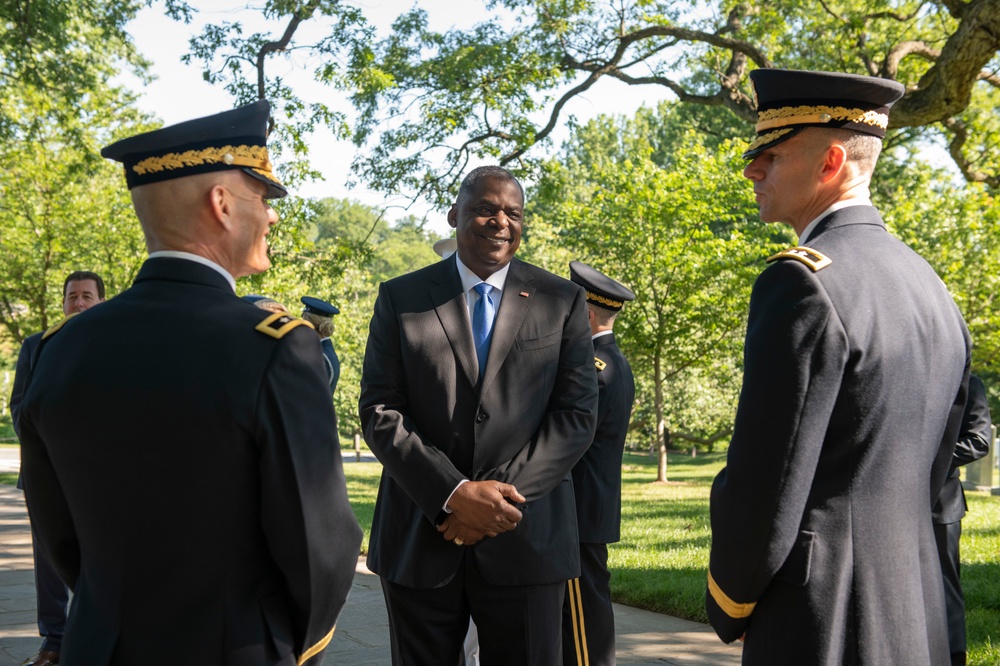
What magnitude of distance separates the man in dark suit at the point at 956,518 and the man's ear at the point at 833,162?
2.99 meters

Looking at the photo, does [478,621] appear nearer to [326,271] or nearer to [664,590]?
[664,590]

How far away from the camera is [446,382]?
12.2 ft

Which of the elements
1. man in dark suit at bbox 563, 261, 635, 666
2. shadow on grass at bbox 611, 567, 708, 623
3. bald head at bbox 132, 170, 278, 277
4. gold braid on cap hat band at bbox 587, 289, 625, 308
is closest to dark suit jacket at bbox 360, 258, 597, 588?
man in dark suit at bbox 563, 261, 635, 666

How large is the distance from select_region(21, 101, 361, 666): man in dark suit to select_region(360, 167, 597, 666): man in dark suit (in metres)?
1.25

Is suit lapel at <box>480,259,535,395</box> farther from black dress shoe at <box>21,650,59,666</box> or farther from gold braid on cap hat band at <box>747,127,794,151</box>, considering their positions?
black dress shoe at <box>21,650,59,666</box>

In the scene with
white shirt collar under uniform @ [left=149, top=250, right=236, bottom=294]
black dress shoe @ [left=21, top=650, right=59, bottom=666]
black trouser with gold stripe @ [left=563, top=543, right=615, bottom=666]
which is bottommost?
black dress shoe @ [left=21, top=650, right=59, bottom=666]

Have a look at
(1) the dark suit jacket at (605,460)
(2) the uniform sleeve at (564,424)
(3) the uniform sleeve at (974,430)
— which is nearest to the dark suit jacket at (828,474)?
(2) the uniform sleeve at (564,424)

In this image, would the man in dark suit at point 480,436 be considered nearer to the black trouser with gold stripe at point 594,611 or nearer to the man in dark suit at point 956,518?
the black trouser with gold stripe at point 594,611

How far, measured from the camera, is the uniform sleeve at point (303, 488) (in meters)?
2.15

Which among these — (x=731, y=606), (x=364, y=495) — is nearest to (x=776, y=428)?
(x=731, y=606)

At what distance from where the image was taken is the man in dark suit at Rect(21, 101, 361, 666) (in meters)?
2.12

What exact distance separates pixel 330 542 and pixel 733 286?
18971mm

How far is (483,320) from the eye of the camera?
3920 mm

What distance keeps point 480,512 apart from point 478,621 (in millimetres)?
Result: 428
